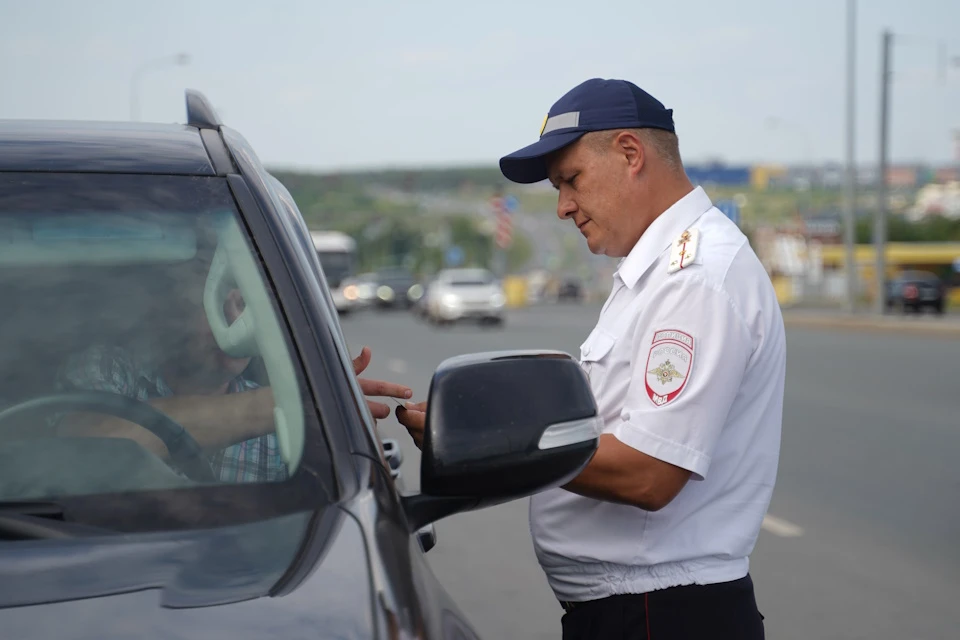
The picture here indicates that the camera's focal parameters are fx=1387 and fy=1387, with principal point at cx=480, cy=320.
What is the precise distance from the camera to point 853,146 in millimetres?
37750

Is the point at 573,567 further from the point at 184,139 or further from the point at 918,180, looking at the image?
the point at 918,180

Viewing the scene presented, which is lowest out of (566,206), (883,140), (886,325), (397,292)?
(397,292)

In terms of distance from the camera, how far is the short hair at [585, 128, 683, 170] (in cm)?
277

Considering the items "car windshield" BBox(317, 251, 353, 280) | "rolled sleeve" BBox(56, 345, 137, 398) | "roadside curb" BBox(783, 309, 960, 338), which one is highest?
"rolled sleeve" BBox(56, 345, 137, 398)

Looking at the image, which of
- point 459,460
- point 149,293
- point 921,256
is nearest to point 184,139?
point 149,293

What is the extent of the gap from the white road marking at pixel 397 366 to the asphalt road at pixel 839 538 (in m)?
7.19

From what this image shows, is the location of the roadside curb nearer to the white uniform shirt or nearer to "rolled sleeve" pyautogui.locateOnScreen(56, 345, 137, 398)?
the white uniform shirt

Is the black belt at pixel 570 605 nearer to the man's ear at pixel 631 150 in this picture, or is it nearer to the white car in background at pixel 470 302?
the man's ear at pixel 631 150

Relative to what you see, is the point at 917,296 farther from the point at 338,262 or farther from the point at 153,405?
the point at 153,405

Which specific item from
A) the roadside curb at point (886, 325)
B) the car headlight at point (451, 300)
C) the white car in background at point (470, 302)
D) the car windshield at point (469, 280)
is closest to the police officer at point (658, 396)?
the roadside curb at point (886, 325)

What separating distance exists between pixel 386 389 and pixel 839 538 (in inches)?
215

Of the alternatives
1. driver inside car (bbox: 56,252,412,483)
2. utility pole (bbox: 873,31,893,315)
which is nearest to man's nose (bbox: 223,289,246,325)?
driver inside car (bbox: 56,252,412,483)

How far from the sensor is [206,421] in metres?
2.16

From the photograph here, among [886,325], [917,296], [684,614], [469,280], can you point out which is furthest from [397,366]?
[917,296]
